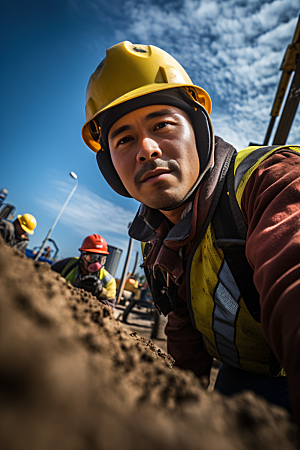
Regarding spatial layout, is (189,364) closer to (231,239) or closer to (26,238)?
(231,239)

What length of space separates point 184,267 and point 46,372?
128 cm

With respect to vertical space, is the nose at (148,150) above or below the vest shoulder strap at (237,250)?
above

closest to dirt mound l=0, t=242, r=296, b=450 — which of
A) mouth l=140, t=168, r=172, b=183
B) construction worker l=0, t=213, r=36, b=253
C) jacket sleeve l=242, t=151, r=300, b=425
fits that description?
jacket sleeve l=242, t=151, r=300, b=425

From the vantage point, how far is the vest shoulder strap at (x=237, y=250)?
3.45 ft

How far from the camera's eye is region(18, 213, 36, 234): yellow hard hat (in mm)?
7652

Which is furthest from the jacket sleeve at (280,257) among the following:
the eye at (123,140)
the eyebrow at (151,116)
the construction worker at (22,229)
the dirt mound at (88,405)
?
the construction worker at (22,229)

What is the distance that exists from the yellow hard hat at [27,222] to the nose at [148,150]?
7.71 m

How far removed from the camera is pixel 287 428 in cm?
28

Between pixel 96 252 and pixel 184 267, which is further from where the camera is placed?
pixel 96 252

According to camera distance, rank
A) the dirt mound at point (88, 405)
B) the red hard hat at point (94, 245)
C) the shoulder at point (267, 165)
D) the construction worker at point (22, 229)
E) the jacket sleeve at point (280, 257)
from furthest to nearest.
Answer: the construction worker at point (22, 229)
the red hard hat at point (94, 245)
the shoulder at point (267, 165)
the jacket sleeve at point (280, 257)
the dirt mound at point (88, 405)

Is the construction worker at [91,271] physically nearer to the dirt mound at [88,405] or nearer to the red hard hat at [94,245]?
the red hard hat at [94,245]

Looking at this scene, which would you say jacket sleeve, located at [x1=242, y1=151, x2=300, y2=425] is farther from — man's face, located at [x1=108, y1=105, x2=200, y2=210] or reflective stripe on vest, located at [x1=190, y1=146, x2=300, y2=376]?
man's face, located at [x1=108, y1=105, x2=200, y2=210]

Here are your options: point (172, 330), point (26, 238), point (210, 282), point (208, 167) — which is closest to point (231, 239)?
point (210, 282)

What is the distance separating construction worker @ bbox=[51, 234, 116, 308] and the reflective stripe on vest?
3228 millimetres
